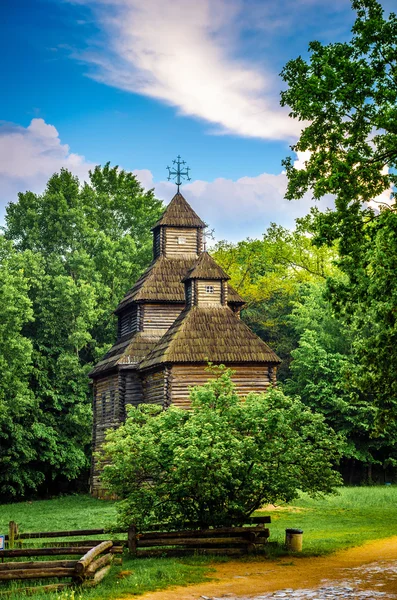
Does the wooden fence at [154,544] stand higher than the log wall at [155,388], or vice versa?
the log wall at [155,388]

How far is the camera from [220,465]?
18844 mm

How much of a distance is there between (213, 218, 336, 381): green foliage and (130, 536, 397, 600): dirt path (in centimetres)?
3971

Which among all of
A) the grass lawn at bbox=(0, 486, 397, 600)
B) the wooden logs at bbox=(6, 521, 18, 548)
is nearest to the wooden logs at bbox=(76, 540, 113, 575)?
the grass lawn at bbox=(0, 486, 397, 600)

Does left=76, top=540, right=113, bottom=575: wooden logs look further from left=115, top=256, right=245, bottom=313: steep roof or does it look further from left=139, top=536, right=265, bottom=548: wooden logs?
left=115, top=256, right=245, bottom=313: steep roof

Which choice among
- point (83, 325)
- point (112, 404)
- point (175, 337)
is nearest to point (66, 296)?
point (83, 325)

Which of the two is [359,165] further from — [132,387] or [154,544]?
[132,387]

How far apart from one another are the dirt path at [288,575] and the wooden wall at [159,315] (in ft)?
74.3

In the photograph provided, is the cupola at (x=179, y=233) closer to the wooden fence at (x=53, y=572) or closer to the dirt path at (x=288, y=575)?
the dirt path at (x=288, y=575)

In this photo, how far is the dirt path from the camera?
14.8 metres

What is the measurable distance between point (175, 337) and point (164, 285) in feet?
21.5

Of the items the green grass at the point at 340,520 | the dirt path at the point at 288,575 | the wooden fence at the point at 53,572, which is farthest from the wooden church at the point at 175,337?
the wooden fence at the point at 53,572

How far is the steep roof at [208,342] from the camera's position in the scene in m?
35.5

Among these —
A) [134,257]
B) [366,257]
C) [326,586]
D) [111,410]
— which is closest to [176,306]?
[111,410]

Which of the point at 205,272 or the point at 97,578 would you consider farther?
the point at 205,272
